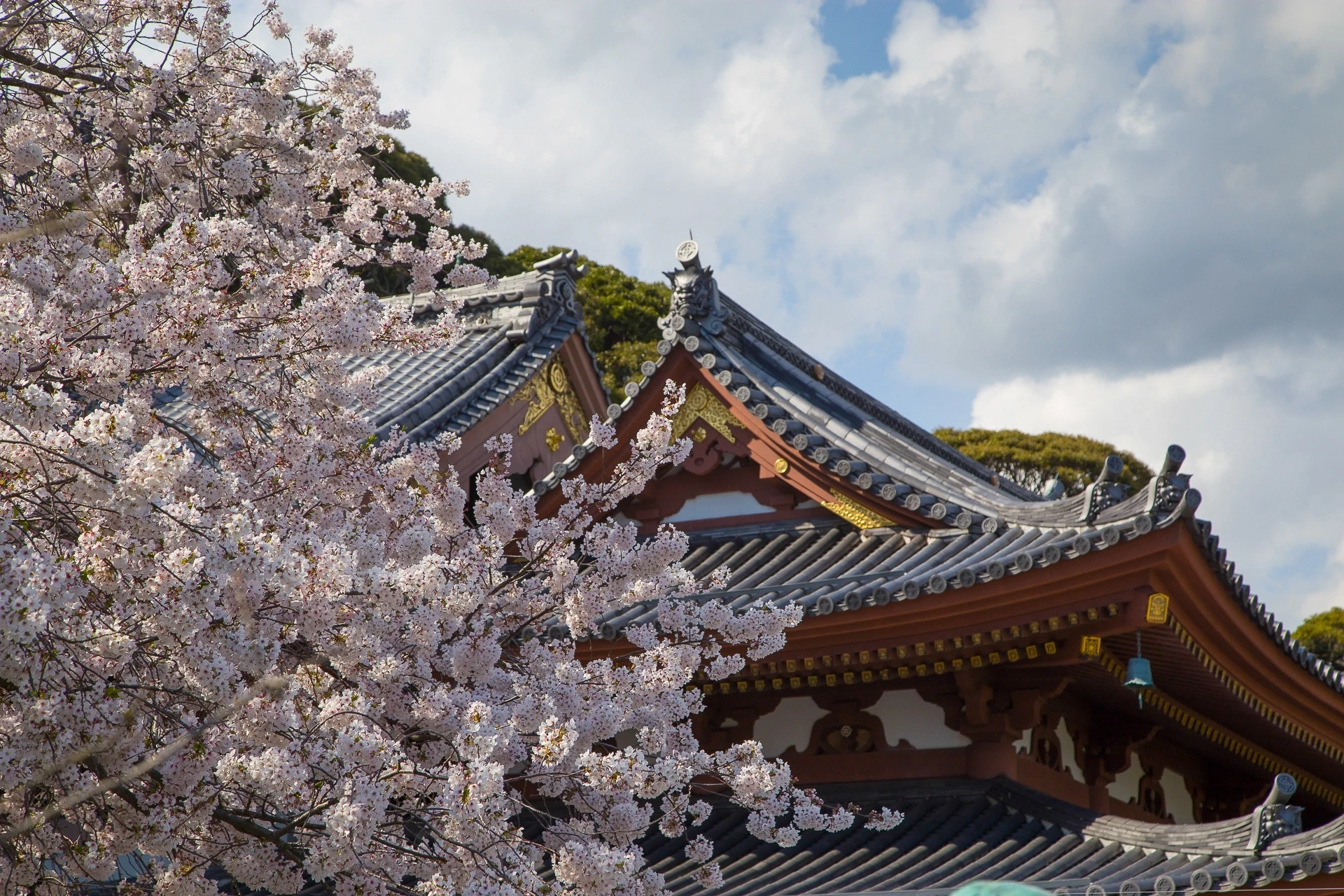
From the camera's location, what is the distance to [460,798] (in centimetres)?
349

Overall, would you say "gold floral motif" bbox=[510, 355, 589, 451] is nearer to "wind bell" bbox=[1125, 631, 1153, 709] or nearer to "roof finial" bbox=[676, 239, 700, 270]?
"roof finial" bbox=[676, 239, 700, 270]

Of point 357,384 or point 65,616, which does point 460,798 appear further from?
point 357,384

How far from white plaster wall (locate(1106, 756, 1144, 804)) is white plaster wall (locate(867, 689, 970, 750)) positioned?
1.63 m

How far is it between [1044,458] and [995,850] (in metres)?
24.4

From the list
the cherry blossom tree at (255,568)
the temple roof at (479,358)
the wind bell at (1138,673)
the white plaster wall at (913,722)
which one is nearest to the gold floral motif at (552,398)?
the temple roof at (479,358)

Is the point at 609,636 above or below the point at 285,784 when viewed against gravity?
above

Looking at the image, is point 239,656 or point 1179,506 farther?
point 1179,506

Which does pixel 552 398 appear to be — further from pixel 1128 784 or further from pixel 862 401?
pixel 1128 784

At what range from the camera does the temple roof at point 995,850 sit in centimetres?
550

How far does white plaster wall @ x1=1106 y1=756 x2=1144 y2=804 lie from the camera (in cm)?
850

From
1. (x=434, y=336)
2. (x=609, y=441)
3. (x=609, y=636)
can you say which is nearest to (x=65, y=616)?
(x=434, y=336)

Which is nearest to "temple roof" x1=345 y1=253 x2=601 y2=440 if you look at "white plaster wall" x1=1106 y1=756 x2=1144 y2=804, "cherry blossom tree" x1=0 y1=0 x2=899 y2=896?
"cherry blossom tree" x1=0 y1=0 x2=899 y2=896

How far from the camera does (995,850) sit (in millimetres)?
6629

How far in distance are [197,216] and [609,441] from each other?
2095 millimetres
